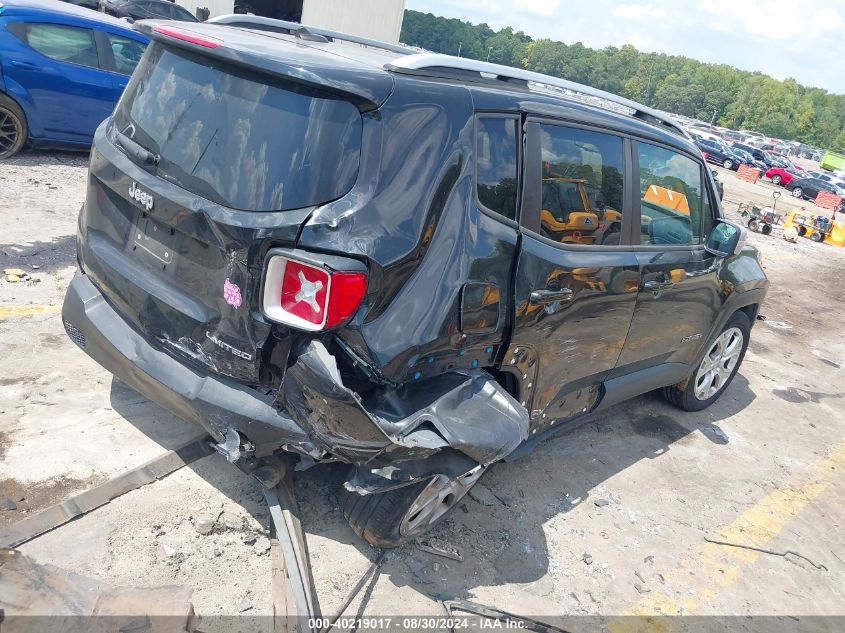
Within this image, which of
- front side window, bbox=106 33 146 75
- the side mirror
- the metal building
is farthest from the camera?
the metal building

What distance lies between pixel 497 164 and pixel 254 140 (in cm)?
103

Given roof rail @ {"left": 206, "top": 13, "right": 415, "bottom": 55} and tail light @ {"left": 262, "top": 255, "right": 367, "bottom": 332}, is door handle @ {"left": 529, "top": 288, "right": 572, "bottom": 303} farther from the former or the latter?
roof rail @ {"left": 206, "top": 13, "right": 415, "bottom": 55}

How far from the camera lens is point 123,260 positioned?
3.07m

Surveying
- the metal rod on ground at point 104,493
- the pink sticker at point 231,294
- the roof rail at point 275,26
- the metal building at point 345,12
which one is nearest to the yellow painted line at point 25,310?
the metal rod on ground at point 104,493

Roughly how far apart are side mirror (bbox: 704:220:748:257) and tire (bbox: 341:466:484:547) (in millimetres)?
2372

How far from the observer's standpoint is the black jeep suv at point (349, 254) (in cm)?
258

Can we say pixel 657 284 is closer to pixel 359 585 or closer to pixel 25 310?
pixel 359 585

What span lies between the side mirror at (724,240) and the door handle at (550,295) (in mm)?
1617

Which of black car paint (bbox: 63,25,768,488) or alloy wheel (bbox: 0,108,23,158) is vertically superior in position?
black car paint (bbox: 63,25,768,488)

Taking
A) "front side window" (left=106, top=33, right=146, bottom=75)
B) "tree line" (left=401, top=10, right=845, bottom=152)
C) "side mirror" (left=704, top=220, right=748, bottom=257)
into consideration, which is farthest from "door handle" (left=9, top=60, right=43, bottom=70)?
"tree line" (left=401, top=10, right=845, bottom=152)

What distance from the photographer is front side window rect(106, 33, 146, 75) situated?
8.38m

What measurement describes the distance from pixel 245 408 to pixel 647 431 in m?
3.35

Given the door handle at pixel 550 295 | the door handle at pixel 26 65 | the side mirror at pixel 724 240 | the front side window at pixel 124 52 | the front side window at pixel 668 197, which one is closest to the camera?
the door handle at pixel 550 295

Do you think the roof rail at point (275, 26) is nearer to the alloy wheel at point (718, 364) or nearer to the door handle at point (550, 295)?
the door handle at point (550, 295)
